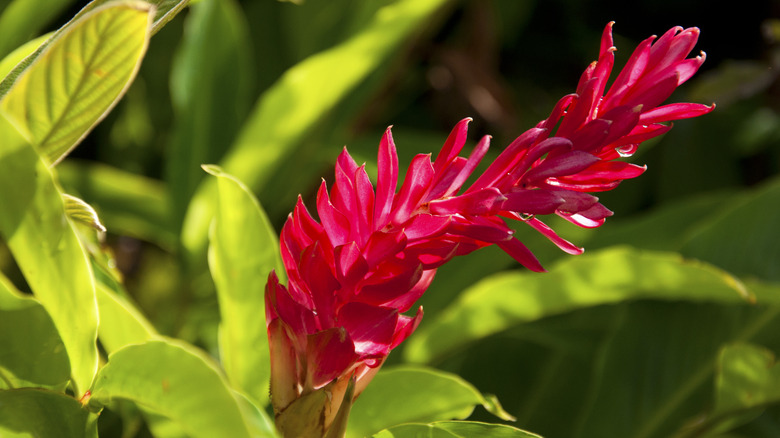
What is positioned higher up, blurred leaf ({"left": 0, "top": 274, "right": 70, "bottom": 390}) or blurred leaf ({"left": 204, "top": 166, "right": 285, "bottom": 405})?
blurred leaf ({"left": 0, "top": 274, "right": 70, "bottom": 390})

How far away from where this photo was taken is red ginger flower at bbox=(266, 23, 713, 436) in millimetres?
415

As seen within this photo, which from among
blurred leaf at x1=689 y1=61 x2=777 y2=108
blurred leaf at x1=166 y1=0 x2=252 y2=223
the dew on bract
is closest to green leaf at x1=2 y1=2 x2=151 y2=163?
the dew on bract

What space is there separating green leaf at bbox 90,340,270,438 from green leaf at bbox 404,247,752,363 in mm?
489

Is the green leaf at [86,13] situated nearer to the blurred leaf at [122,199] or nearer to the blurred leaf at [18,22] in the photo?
the blurred leaf at [18,22]

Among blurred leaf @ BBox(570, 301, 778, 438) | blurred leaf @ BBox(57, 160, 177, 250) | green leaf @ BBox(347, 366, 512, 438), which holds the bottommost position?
blurred leaf @ BBox(570, 301, 778, 438)

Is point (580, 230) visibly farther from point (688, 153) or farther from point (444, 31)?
point (444, 31)

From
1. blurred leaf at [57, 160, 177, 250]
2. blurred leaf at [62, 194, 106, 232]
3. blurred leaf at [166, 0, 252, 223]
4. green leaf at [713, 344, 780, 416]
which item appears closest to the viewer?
blurred leaf at [62, 194, 106, 232]

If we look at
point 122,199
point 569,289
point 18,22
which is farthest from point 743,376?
point 122,199

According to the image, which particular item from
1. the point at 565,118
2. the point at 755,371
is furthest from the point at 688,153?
the point at 565,118

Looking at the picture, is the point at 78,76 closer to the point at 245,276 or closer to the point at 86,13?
the point at 86,13

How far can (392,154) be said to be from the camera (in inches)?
17.4

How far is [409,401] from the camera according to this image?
631 millimetres

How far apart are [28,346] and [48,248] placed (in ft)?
0.21

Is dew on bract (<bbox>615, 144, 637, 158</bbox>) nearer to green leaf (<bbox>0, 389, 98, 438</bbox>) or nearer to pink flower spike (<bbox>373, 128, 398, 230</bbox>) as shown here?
pink flower spike (<bbox>373, 128, 398, 230</bbox>)
